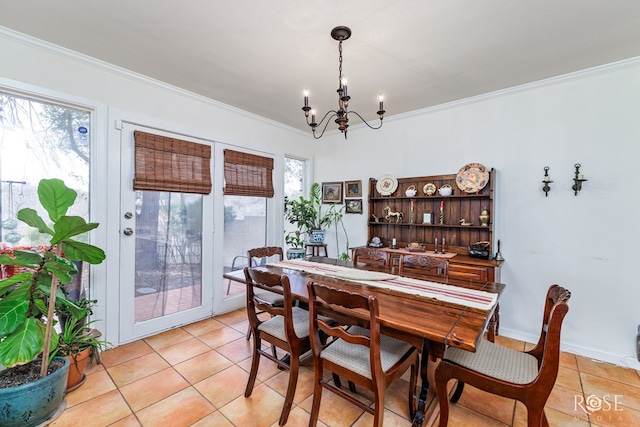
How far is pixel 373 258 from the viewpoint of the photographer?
2.88 m

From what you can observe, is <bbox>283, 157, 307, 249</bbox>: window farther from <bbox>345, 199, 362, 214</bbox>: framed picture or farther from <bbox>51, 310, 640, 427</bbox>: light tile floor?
<bbox>51, 310, 640, 427</bbox>: light tile floor

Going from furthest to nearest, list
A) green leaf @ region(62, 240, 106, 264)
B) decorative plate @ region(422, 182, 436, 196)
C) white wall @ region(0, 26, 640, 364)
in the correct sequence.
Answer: decorative plate @ region(422, 182, 436, 196) → white wall @ region(0, 26, 640, 364) → green leaf @ region(62, 240, 106, 264)

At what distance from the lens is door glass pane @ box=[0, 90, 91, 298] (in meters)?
2.15

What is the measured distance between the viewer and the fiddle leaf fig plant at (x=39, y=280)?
1.57 metres

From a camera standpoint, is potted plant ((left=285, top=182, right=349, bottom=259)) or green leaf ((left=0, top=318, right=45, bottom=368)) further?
potted plant ((left=285, top=182, right=349, bottom=259))

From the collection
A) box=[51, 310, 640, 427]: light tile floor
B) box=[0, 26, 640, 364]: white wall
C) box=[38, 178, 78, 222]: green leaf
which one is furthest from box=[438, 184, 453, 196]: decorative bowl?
box=[38, 178, 78, 222]: green leaf

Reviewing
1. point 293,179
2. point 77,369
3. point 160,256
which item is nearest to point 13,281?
point 77,369

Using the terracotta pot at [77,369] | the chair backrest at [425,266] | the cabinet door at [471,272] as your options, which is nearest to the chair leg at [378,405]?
the chair backrest at [425,266]

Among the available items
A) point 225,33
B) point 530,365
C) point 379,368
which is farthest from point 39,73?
point 530,365

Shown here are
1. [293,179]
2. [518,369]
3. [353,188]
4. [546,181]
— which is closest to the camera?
[518,369]

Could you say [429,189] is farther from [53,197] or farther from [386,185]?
[53,197]

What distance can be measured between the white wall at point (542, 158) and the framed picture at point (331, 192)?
139 cm

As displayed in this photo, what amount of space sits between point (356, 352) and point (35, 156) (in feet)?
9.63

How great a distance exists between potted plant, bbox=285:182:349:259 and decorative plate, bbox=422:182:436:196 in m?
1.31
